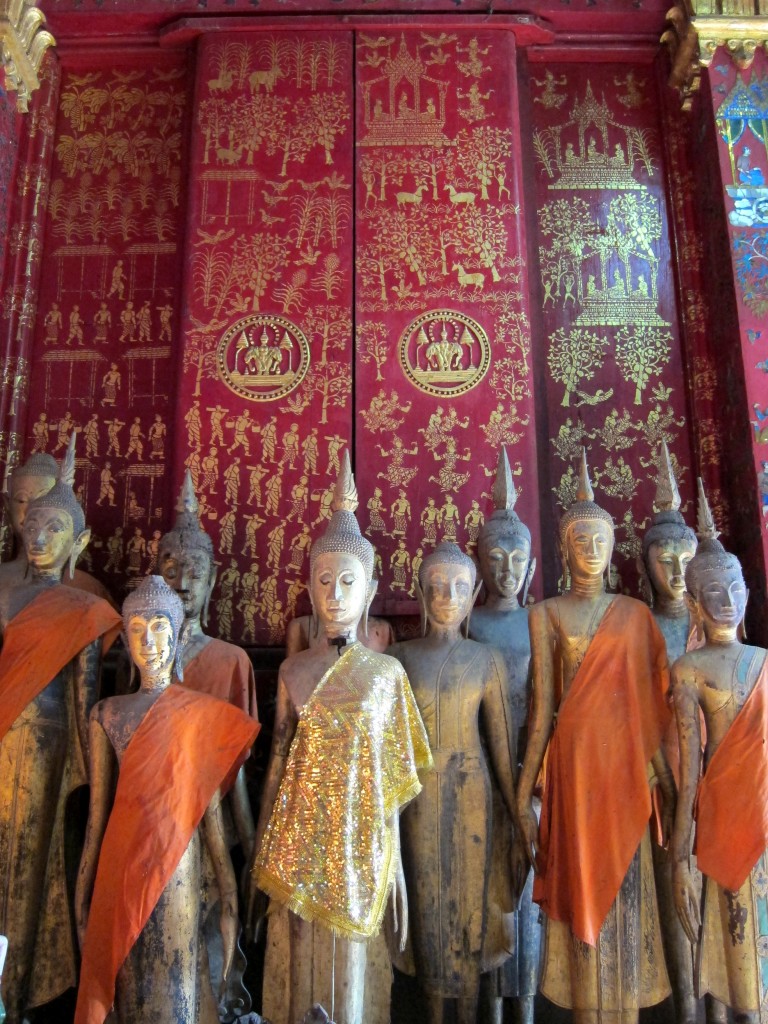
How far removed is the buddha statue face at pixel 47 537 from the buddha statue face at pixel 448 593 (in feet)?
6.07

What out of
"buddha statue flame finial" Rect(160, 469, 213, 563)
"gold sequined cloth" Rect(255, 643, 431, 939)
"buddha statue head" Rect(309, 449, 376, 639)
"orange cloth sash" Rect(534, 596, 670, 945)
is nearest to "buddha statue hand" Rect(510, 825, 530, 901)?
"orange cloth sash" Rect(534, 596, 670, 945)

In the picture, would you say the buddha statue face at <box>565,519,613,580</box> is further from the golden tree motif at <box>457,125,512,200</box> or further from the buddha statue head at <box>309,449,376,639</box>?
the golden tree motif at <box>457,125,512,200</box>

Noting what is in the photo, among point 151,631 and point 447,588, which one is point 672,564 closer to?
point 447,588

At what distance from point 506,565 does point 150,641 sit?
193 centimetres

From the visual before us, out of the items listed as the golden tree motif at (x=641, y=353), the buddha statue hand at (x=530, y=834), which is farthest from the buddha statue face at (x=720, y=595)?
the golden tree motif at (x=641, y=353)

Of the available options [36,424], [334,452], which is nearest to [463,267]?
[334,452]

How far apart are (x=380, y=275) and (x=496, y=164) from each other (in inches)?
45.1

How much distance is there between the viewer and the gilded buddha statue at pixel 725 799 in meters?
4.28

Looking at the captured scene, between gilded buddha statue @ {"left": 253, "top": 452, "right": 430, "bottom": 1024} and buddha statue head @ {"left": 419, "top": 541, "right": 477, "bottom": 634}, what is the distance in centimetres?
39

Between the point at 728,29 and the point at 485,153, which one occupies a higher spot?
the point at 728,29

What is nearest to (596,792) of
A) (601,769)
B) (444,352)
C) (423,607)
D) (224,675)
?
(601,769)

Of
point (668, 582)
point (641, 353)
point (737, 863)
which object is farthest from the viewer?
point (641, 353)

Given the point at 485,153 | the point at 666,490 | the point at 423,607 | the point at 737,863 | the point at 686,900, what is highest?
the point at 485,153

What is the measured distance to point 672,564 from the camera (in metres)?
5.68
